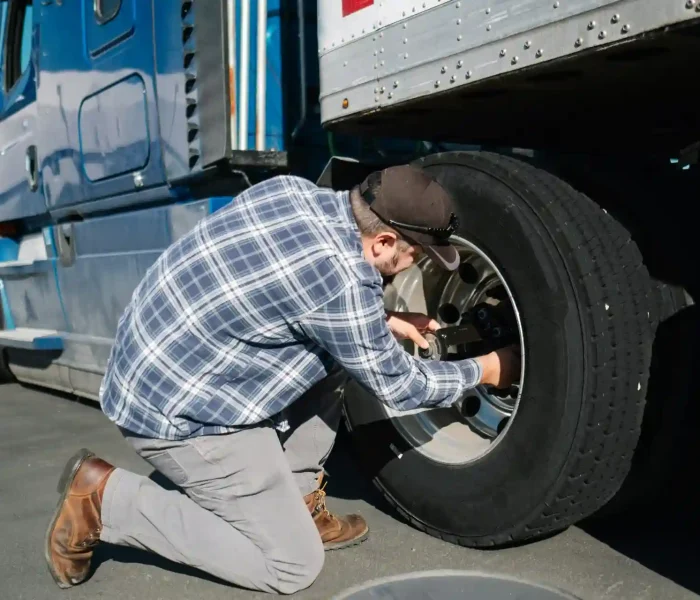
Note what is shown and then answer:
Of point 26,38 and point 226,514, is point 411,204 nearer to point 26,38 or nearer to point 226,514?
point 226,514

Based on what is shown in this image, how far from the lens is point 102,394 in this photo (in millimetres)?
2445

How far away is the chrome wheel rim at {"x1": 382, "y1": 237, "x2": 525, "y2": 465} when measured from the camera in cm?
251

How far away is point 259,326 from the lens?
214 centimetres

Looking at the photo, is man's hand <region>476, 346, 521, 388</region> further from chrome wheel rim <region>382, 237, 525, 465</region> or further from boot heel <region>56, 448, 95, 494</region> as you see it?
boot heel <region>56, 448, 95, 494</region>

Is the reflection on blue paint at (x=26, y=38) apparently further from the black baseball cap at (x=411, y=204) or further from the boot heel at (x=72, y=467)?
the black baseball cap at (x=411, y=204)

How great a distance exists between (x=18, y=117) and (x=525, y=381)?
151 inches

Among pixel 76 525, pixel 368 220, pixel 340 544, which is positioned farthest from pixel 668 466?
pixel 76 525

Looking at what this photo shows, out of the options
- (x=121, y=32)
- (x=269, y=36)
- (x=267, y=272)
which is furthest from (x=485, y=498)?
(x=121, y=32)

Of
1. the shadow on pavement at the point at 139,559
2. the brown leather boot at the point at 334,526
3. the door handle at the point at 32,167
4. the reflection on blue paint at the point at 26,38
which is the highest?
the reflection on blue paint at the point at 26,38

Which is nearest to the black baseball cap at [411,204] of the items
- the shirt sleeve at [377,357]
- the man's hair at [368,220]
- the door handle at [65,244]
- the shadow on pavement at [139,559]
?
the man's hair at [368,220]

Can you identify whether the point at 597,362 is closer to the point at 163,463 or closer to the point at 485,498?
the point at 485,498

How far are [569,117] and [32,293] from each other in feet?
12.2

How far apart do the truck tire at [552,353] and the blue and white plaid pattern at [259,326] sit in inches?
9.1

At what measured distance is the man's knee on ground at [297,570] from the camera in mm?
2236
